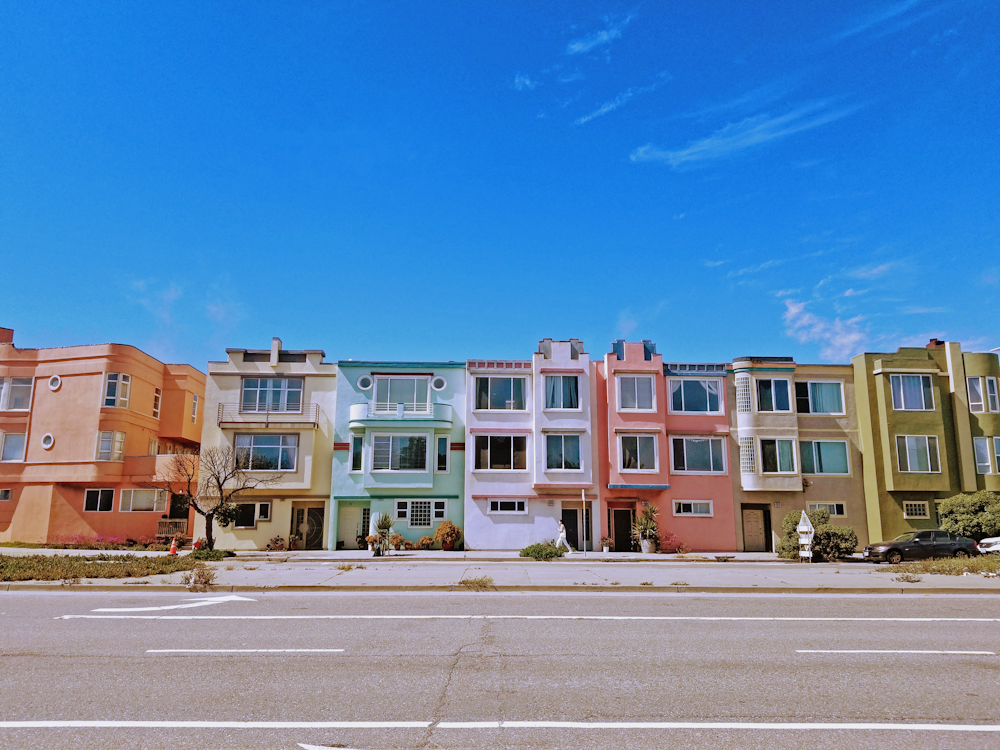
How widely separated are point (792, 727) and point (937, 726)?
134cm

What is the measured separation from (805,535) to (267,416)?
2619 cm

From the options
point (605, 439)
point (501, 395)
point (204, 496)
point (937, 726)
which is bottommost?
point (937, 726)

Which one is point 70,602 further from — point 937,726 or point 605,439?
point 605,439

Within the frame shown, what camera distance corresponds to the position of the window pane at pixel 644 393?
1411 inches

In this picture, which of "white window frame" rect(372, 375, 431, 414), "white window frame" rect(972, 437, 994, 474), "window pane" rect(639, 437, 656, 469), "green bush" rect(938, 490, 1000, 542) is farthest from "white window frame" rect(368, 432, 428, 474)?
"white window frame" rect(972, 437, 994, 474)

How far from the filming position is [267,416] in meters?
36.1

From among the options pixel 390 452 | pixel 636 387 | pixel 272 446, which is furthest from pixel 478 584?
pixel 272 446

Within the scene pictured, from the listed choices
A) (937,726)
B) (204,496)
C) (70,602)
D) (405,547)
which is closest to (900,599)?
(937,726)

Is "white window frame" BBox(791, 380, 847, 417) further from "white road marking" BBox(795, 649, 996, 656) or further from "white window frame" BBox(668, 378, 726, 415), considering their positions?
"white road marking" BBox(795, 649, 996, 656)

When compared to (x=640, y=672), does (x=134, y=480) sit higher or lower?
higher

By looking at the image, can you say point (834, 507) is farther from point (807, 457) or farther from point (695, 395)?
point (695, 395)

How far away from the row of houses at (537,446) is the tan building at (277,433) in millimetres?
99

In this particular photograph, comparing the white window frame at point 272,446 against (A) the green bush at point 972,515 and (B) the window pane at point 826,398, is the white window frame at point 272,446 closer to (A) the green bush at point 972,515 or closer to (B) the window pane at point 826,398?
(B) the window pane at point 826,398

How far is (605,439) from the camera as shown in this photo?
3597 centimetres
